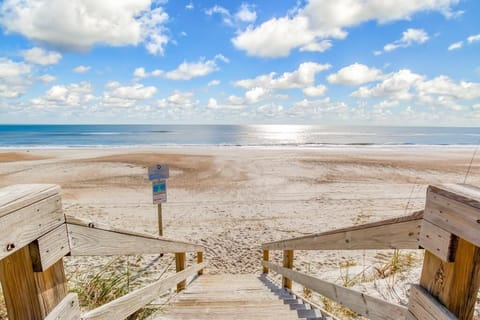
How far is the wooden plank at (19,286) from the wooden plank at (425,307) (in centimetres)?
143

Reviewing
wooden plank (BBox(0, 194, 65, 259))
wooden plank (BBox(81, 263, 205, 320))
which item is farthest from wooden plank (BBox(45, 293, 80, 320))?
wooden plank (BBox(0, 194, 65, 259))

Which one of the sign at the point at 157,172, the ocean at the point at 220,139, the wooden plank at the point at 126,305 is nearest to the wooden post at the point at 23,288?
the wooden plank at the point at 126,305

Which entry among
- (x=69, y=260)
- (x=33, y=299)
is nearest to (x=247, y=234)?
(x=69, y=260)

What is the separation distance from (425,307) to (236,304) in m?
2.21

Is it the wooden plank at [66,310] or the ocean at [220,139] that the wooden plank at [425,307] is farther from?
the ocean at [220,139]

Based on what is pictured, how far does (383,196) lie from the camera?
10.1 metres

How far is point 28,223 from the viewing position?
33.7 inches

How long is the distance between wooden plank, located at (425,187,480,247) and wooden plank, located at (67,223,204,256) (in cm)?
146

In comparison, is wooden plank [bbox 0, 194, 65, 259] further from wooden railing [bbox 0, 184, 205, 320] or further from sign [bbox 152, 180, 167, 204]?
sign [bbox 152, 180, 167, 204]

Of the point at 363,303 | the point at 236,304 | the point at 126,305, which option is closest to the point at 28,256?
the point at 126,305

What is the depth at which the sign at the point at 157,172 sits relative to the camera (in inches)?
240

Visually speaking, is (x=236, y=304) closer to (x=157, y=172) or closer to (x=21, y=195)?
(x=21, y=195)

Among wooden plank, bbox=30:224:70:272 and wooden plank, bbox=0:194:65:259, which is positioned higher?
wooden plank, bbox=0:194:65:259

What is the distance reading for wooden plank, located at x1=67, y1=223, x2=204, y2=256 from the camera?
1.11 m
